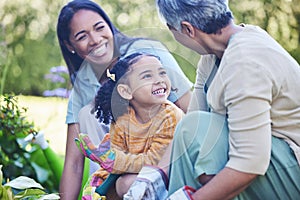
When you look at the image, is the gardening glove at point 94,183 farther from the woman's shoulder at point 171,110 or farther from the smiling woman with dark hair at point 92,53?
the woman's shoulder at point 171,110

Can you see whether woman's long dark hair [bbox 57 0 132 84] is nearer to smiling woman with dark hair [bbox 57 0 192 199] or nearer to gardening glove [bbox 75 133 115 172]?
smiling woman with dark hair [bbox 57 0 192 199]

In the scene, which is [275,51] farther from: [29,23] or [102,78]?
[29,23]

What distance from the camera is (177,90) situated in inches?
91.7

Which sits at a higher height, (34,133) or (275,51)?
(275,51)

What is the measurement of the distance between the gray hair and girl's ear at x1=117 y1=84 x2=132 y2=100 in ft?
0.84

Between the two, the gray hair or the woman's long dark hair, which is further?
the woman's long dark hair

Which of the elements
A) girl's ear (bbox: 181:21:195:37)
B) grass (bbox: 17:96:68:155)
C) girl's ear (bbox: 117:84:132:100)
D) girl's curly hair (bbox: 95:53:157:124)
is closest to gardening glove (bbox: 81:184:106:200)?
girl's curly hair (bbox: 95:53:157:124)

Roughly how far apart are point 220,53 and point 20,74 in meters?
3.39

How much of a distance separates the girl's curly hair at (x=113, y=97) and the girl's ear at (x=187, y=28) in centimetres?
16

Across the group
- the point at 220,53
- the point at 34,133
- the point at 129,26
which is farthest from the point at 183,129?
the point at 129,26

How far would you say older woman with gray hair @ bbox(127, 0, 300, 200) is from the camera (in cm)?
213

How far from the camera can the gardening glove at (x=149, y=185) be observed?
2.27 meters

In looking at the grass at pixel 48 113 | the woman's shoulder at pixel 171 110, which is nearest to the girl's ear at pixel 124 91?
the woman's shoulder at pixel 171 110

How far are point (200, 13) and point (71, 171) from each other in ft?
3.14
